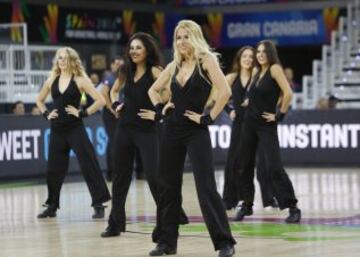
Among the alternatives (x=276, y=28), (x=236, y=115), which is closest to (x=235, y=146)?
(x=236, y=115)

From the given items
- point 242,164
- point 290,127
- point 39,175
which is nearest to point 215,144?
point 290,127

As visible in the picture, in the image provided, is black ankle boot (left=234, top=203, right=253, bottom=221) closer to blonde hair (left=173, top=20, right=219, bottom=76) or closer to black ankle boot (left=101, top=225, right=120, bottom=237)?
black ankle boot (left=101, top=225, right=120, bottom=237)

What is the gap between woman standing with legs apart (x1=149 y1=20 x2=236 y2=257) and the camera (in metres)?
9.66

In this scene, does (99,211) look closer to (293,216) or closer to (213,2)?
(293,216)

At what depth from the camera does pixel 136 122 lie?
1113cm

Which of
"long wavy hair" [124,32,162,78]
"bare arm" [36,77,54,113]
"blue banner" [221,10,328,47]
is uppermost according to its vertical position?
"blue banner" [221,10,328,47]

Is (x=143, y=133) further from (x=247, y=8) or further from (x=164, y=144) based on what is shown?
(x=247, y=8)

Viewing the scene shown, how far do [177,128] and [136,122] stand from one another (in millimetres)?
1397

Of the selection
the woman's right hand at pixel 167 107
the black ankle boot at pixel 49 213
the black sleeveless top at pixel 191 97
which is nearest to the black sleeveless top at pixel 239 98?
the black ankle boot at pixel 49 213

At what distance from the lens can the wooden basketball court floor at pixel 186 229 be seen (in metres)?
10.2

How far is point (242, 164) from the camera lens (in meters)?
13.1

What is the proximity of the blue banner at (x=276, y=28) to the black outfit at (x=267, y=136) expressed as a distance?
21726 millimetres

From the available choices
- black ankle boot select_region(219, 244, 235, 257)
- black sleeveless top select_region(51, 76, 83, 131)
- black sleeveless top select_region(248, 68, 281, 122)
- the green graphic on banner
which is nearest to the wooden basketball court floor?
the green graphic on banner

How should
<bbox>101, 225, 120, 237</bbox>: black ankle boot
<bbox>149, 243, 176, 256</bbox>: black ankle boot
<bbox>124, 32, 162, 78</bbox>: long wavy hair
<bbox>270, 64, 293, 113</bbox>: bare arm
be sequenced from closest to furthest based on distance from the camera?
<bbox>149, 243, 176, 256</bbox>: black ankle boot
<bbox>124, 32, 162, 78</bbox>: long wavy hair
<bbox>101, 225, 120, 237</bbox>: black ankle boot
<bbox>270, 64, 293, 113</bbox>: bare arm
